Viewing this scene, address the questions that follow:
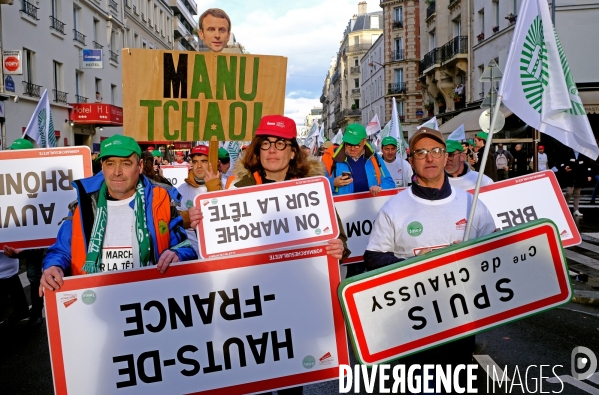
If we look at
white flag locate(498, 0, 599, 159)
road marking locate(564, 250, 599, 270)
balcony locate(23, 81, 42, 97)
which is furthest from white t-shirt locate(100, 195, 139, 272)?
balcony locate(23, 81, 42, 97)

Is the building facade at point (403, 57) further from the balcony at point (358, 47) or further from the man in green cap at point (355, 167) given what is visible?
the man in green cap at point (355, 167)

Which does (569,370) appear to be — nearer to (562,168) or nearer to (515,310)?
(515,310)

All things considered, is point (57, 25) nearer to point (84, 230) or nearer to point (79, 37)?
point (79, 37)

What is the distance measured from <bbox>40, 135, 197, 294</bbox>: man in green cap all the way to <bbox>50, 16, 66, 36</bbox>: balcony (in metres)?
25.7

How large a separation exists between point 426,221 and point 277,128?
111 cm

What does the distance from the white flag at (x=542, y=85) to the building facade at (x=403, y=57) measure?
176 ft

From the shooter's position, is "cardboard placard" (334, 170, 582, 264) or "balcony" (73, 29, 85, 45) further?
"balcony" (73, 29, 85, 45)

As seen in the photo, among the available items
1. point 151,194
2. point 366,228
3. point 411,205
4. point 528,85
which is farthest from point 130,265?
point 366,228

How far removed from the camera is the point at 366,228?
23.3 feet

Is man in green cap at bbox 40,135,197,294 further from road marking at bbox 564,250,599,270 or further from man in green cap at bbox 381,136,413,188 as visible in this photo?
road marking at bbox 564,250,599,270

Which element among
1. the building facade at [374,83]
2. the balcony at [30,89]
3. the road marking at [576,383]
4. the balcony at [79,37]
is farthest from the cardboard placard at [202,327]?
the building facade at [374,83]

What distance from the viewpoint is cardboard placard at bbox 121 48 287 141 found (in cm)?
437

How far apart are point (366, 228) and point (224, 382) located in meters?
4.24

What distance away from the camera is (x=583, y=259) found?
387 inches
